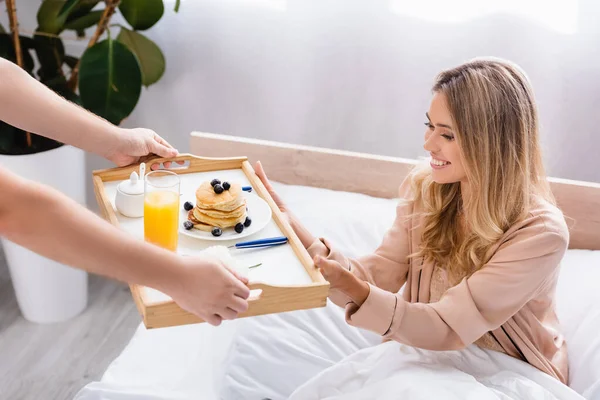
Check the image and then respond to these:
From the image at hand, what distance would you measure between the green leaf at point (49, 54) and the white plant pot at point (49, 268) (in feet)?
1.13

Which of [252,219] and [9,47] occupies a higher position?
[252,219]

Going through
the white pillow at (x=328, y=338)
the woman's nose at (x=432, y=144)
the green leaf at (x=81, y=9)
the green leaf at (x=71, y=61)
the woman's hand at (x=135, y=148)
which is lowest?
the white pillow at (x=328, y=338)

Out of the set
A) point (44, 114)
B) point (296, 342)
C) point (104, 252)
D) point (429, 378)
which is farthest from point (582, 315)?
point (44, 114)

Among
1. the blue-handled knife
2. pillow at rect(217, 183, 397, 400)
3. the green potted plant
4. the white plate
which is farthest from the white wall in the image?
the blue-handled knife

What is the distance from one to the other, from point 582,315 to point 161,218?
43.2 inches

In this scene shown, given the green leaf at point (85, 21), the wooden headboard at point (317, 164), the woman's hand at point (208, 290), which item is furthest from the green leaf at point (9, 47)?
the woman's hand at point (208, 290)

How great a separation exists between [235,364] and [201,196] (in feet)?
1.59

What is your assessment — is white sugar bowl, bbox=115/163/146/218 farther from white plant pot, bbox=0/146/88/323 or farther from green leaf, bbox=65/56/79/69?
green leaf, bbox=65/56/79/69

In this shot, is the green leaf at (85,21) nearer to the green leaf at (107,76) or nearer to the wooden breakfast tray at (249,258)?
the green leaf at (107,76)

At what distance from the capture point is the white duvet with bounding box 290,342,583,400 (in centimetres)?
142

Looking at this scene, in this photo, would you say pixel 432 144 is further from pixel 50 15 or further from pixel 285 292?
pixel 50 15

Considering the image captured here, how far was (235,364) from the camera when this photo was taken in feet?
5.61

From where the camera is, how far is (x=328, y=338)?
5.99ft

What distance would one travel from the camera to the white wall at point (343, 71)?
2465 millimetres
